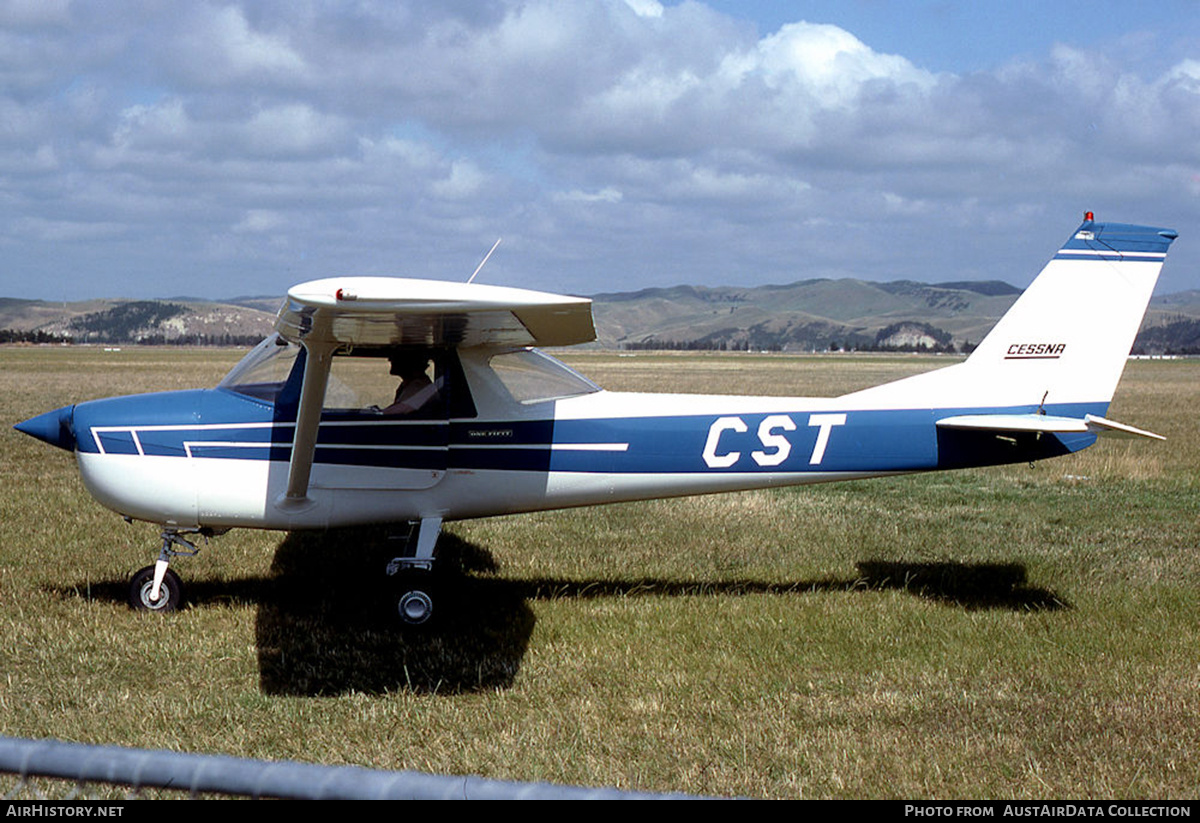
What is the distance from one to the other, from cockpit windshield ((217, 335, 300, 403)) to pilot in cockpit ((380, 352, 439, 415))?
0.74m

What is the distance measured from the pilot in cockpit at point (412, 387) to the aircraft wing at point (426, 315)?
0.16m

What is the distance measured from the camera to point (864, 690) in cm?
530

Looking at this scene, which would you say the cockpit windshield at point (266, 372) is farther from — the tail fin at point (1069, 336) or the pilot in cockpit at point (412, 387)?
the tail fin at point (1069, 336)

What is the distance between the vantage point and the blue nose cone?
6.48m

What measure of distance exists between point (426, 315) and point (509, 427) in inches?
61.6

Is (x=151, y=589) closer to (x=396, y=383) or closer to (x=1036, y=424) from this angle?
(x=396, y=383)

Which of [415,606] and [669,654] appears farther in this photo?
[415,606]

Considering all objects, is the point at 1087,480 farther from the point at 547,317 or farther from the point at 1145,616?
the point at 547,317

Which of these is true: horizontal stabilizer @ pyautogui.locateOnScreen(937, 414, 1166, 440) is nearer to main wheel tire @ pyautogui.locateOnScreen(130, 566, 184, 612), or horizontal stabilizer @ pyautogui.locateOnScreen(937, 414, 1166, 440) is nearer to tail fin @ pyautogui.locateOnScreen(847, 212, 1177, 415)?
tail fin @ pyautogui.locateOnScreen(847, 212, 1177, 415)

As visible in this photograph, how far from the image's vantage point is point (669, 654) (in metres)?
5.91

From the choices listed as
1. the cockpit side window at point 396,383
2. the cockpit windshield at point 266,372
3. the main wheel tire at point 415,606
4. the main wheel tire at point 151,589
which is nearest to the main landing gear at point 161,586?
the main wheel tire at point 151,589

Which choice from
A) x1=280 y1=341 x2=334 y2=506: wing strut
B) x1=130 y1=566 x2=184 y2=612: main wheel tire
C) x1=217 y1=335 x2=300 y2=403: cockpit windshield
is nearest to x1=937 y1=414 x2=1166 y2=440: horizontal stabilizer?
x1=280 y1=341 x2=334 y2=506: wing strut

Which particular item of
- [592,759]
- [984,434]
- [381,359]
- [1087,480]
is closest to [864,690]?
[592,759]

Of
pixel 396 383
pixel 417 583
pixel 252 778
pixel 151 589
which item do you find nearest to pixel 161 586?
pixel 151 589
